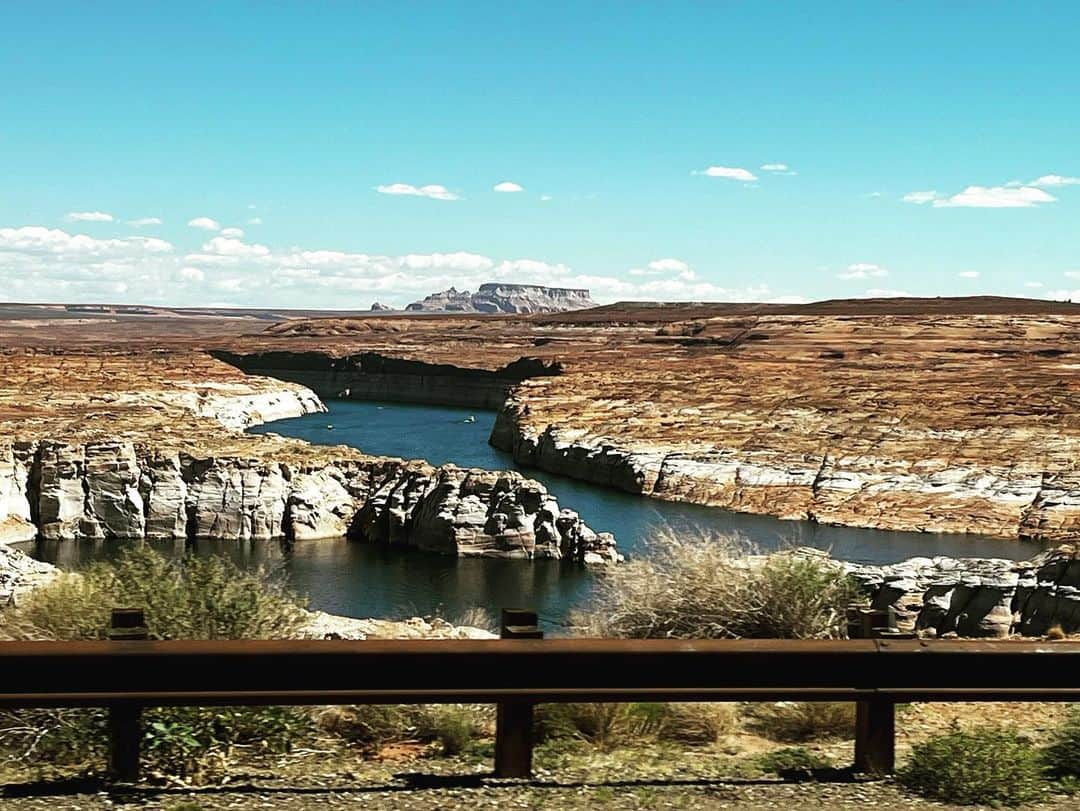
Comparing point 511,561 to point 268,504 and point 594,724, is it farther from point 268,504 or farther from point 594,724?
point 594,724

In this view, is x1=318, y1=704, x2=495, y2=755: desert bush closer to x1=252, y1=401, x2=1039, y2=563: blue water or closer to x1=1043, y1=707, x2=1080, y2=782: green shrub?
x1=1043, y1=707, x2=1080, y2=782: green shrub

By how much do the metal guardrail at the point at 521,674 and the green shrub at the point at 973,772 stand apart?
8.8 inches

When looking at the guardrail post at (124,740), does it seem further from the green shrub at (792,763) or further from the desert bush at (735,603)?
the desert bush at (735,603)

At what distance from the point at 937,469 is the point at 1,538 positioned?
40318 millimetres

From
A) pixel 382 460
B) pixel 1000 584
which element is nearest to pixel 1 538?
pixel 382 460

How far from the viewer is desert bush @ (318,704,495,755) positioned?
762cm

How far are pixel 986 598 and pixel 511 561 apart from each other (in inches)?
846

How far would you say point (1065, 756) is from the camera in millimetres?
7211

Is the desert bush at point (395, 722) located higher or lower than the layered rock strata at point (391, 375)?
higher

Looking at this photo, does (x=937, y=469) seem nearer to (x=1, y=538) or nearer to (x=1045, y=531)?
(x=1045, y=531)

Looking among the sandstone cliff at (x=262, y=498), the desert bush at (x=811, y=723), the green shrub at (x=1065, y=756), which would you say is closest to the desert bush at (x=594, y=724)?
the desert bush at (x=811, y=723)

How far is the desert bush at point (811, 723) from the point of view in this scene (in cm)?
823

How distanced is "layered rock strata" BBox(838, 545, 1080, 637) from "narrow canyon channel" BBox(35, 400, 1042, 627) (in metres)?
3.54

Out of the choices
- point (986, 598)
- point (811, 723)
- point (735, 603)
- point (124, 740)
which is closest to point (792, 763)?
point (811, 723)
